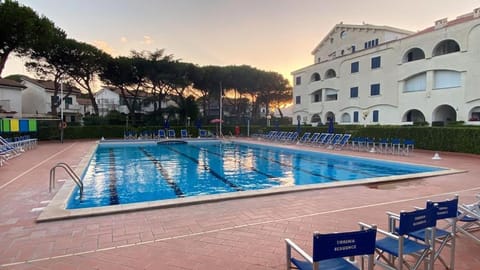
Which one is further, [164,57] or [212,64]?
[212,64]

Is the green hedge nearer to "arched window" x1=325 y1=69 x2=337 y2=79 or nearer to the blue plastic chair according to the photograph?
"arched window" x1=325 y1=69 x2=337 y2=79

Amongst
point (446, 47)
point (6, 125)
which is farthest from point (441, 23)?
point (6, 125)

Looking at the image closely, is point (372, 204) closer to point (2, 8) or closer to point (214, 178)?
point (214, 178)

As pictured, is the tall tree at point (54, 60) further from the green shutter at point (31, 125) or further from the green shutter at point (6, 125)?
the green shutter at point (6, 125)

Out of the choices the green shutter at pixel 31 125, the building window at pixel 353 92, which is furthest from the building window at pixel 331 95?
the green shutter at pixel 31 125

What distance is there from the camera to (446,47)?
23297 mm

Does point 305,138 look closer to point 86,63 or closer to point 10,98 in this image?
point 86,63

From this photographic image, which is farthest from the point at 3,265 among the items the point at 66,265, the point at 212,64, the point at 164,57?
the point at 212,64

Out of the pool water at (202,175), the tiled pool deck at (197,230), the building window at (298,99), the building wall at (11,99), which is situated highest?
the building window at (298,99)

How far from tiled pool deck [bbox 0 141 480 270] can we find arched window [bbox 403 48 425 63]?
22.9 meters

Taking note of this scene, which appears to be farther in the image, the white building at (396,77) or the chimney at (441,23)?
the chimney at (441,23)

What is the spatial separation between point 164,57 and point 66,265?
30187 millimetres

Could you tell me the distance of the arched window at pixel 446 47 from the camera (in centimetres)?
2273

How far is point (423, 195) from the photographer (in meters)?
6.01
